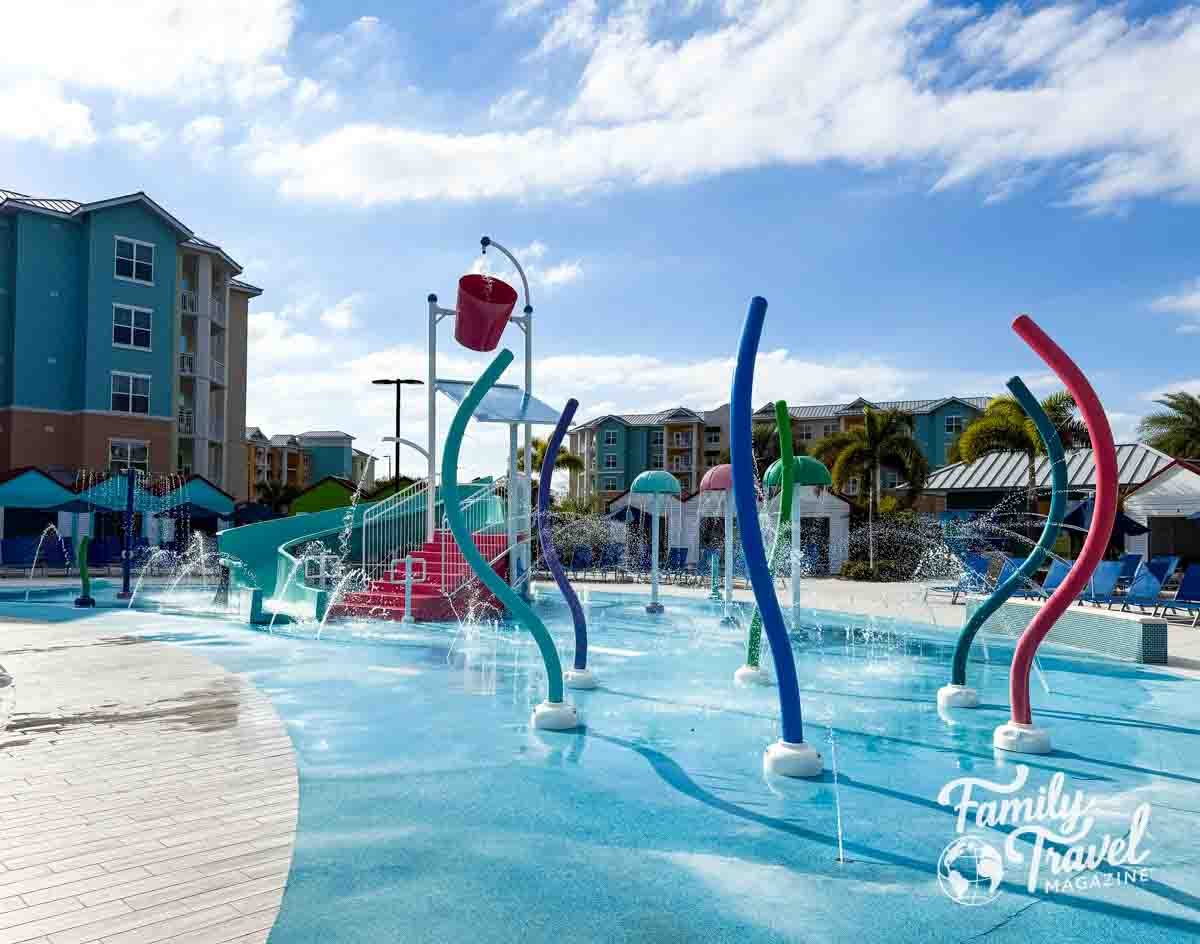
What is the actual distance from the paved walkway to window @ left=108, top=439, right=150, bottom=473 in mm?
29146

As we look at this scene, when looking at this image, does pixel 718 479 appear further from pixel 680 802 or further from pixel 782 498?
pixel 680 802

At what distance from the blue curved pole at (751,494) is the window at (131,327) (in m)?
35.7

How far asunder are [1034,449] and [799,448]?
34.0 meters

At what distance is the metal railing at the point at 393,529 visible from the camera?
1802 cm

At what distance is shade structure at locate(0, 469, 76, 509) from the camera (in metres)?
25.3

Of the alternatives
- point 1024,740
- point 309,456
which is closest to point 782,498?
point 1024,740

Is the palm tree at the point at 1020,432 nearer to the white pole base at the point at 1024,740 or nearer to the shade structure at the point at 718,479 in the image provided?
the shade structure at the point at 718,479

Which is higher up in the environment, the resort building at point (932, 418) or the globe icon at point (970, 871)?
the resort building at point (932, 418)

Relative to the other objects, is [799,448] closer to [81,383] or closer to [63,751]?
[81,383]

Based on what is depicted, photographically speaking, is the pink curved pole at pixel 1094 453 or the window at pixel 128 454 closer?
the pink curved pole at pixel 1094 453

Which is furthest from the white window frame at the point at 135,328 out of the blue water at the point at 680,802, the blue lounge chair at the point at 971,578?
the blue lounge chair at the point at 971,578

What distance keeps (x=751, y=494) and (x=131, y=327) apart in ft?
119

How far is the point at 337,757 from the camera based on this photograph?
6.50m

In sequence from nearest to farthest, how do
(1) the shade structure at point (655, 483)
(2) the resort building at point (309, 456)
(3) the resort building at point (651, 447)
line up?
1. (1) the shade structure at point (655, 483)
2. (3) the resort building at point (651, 447)
3. (2) the resort building at point (309, 456)
